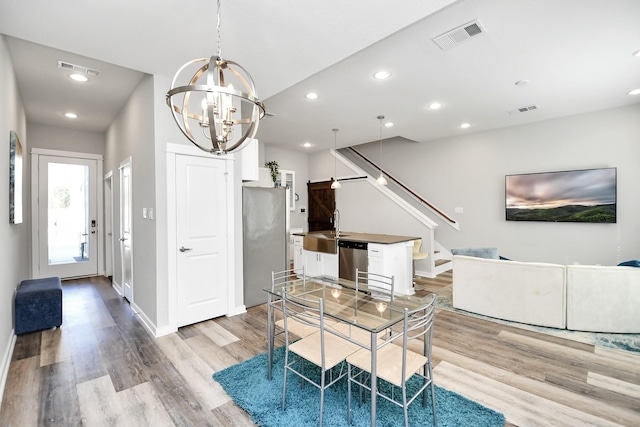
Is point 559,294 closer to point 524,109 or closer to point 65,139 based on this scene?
point 524,109

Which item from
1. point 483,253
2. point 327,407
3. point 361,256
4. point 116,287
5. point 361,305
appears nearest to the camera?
point 327,407

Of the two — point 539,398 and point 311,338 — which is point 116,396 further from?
point 539,398

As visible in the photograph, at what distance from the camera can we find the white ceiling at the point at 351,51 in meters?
2.11

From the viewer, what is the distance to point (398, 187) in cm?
763

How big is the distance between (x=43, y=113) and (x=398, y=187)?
7073mm

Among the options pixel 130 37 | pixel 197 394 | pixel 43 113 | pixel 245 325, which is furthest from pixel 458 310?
pixel 43 113

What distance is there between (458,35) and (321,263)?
377 cm

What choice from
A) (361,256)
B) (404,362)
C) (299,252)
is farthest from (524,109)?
(404,362)

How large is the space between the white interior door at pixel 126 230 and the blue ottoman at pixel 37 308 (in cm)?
78

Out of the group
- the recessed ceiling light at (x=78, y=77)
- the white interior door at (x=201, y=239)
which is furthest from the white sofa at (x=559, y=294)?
the recessed ceiling light at (x=78, y=77)

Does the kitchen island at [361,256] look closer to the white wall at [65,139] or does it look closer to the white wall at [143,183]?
the white wall at [143,183]

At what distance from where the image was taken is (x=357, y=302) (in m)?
2.17

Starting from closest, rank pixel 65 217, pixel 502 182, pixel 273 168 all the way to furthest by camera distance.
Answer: pixel 65 217, pixel 502 182, pixel 273 168

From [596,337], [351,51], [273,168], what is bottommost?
[596,337]
